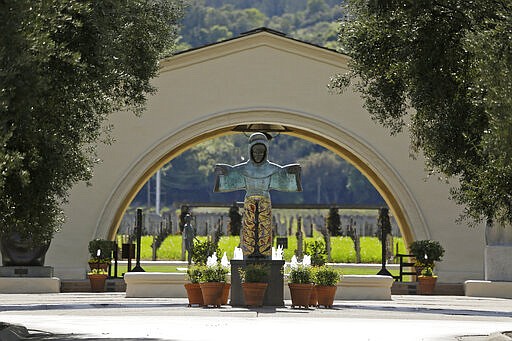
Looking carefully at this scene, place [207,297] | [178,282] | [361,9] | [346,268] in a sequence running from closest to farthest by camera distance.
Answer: [361,9] < [207,297] < [178,282] < [346,268]

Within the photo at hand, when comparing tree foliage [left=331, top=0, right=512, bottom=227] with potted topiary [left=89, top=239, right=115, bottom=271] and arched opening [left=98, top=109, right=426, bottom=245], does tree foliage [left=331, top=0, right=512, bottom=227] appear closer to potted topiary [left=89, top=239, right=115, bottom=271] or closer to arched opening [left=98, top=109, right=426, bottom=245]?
potted topiary [left=89, top=239, right=115, bottom=271]

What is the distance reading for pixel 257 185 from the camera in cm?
2172

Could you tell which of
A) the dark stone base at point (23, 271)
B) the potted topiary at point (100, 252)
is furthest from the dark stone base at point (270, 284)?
the potted topiary at point (100, 252)

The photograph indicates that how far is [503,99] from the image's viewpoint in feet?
44.4

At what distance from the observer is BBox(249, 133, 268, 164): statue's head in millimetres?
21828

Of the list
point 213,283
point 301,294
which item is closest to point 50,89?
point 213,283

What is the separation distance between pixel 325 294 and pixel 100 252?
11.6m

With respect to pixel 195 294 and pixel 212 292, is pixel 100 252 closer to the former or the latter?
pixel 195 294

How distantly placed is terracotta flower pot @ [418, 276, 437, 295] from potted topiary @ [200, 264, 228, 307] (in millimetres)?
11115

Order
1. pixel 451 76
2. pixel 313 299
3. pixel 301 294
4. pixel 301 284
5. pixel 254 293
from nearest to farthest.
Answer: pixel 451 76 < pixel 254 293 < pixel 301 294 < pixel 301 284 < pixel 313 299

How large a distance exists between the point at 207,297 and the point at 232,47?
15.0 m

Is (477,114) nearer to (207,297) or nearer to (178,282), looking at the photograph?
(207,297)

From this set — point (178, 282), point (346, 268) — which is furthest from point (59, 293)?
point (346, 268)

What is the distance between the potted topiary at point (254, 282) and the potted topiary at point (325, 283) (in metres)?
1.18
